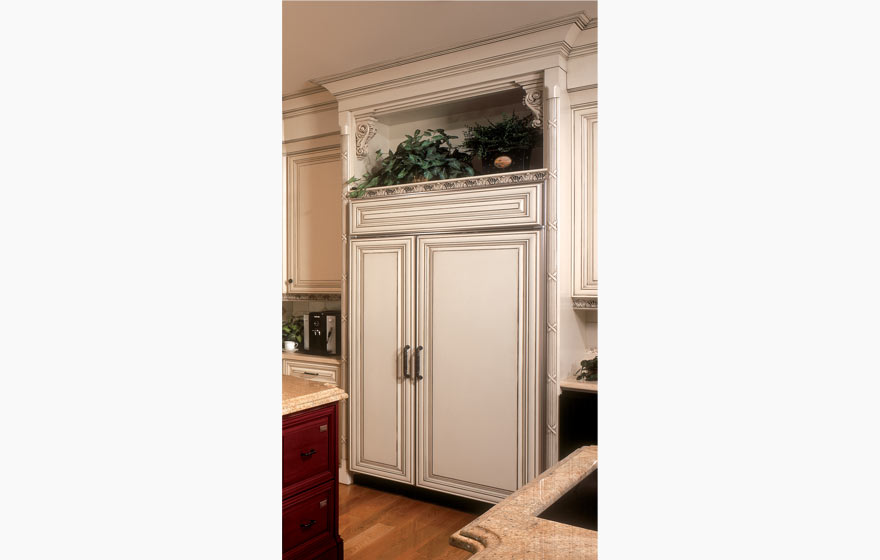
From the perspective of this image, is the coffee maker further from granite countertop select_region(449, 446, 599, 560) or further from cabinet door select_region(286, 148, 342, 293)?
granite countertop select_region(449, 446, 599, 560)

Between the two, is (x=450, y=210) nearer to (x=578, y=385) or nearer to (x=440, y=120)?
(x=440, y=120)

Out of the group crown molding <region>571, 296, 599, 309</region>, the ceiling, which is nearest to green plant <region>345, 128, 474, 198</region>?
the ceiling

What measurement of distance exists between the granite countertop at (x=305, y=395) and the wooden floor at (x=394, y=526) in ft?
2.68

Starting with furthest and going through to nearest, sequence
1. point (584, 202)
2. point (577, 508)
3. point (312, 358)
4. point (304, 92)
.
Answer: point (304, 92)
point (312, 358)
point (584, 202)
point (577, 508)

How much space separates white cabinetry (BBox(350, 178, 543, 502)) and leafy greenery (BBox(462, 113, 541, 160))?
258mm

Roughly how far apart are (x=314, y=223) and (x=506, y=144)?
1.46 m

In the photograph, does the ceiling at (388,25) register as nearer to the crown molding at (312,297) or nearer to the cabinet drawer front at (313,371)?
the crown molding at (312,297)

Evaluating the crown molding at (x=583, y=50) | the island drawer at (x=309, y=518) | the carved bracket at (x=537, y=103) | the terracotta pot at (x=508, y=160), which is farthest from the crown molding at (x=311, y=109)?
the island drawer at (x=309, y=518)

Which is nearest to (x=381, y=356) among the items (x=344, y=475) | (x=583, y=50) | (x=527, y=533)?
(x=344, y=475)

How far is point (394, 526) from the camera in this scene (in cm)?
270

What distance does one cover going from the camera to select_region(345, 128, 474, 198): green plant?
289cm
